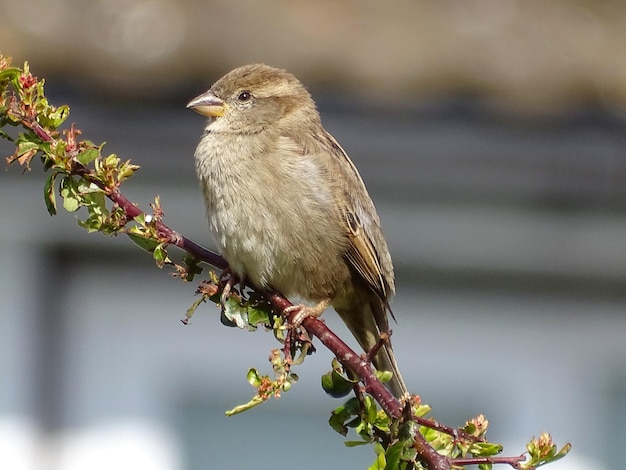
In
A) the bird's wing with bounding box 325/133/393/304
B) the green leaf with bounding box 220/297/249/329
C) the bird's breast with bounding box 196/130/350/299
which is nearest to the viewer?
the green leaf with bounding box 220/297/249/329

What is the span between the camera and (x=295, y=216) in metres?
3.22

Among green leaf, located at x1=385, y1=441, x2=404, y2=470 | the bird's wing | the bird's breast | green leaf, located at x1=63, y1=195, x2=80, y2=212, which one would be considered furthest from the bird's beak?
green leaf, located at x1=385, y1=441, x2=404, y2=470

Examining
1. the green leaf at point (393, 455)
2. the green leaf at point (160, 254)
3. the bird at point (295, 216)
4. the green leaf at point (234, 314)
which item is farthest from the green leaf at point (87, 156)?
the bird at point (295, 216)

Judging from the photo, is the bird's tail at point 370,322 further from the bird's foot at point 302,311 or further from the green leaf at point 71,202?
the green leaf at point 71,202

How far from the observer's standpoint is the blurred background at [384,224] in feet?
14.4

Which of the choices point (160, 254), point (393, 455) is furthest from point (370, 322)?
point (393, 455)

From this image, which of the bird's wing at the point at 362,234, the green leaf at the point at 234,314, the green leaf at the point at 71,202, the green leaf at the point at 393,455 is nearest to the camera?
the green leaf at the point at 393,455

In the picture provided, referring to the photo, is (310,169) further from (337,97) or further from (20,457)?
(20,457)

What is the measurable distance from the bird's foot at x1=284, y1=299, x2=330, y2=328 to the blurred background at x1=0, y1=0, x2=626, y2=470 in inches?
48.0

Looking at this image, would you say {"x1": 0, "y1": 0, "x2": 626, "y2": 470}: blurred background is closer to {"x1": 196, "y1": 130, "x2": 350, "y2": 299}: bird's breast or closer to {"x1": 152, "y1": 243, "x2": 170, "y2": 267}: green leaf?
{"x1": 196, "y1": 130, "x2": 350, "y2": 299}: bird's breast

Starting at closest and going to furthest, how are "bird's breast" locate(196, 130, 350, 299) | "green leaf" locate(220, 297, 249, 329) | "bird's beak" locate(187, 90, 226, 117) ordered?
"green leaf" locate(220, 297, 249, 329) < "bird's breast" locate(196, 130, 350, 299) < "bird's beak" locate(187, 90, 226, 117)

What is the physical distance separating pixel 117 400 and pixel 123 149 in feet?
3.60

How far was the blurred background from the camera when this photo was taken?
4402 mm

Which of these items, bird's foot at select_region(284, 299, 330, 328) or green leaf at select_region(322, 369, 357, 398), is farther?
bird's foot at select_region(284, 299, 330, 328)
